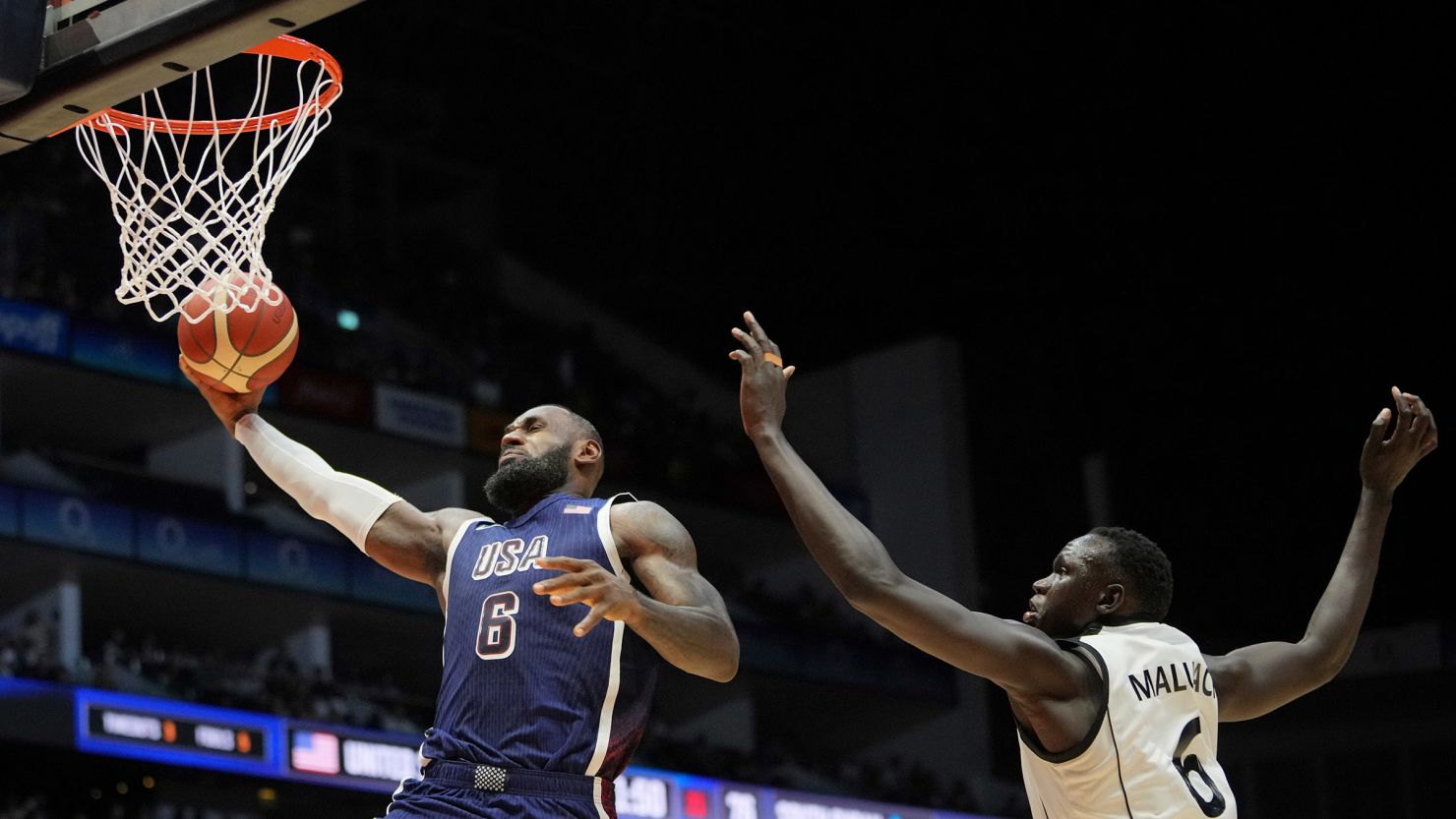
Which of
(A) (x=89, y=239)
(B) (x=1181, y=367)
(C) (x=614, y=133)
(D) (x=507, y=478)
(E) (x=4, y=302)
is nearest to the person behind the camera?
(D) (x=507, y=478)

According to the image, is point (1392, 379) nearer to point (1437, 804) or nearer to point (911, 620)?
point (1437, 804)

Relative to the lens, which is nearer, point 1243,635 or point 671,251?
point 1243,635

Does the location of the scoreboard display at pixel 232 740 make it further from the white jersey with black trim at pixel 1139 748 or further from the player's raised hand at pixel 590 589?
the player's raised hand at pixel 590 589

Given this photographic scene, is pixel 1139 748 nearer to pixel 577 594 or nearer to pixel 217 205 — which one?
pixel 577 594

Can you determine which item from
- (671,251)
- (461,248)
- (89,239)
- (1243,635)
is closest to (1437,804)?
(1243,635)

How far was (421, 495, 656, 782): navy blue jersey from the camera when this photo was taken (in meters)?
4.17

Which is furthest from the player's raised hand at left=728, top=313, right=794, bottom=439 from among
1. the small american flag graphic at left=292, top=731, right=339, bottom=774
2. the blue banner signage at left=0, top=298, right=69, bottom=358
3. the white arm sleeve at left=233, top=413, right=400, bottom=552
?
the blue banner signage at left=0, top=298, right=69, bottom=358

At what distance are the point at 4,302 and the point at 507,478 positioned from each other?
15.6 meters

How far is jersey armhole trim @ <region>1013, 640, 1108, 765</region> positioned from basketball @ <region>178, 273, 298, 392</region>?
2279 mm

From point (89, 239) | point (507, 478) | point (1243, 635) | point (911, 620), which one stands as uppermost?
point (89, 239)

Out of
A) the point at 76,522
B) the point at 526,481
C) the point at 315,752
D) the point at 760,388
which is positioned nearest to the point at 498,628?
the point at 526,481

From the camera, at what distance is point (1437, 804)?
25.1 metres

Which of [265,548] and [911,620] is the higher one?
[265,548]

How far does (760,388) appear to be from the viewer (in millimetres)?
3654
